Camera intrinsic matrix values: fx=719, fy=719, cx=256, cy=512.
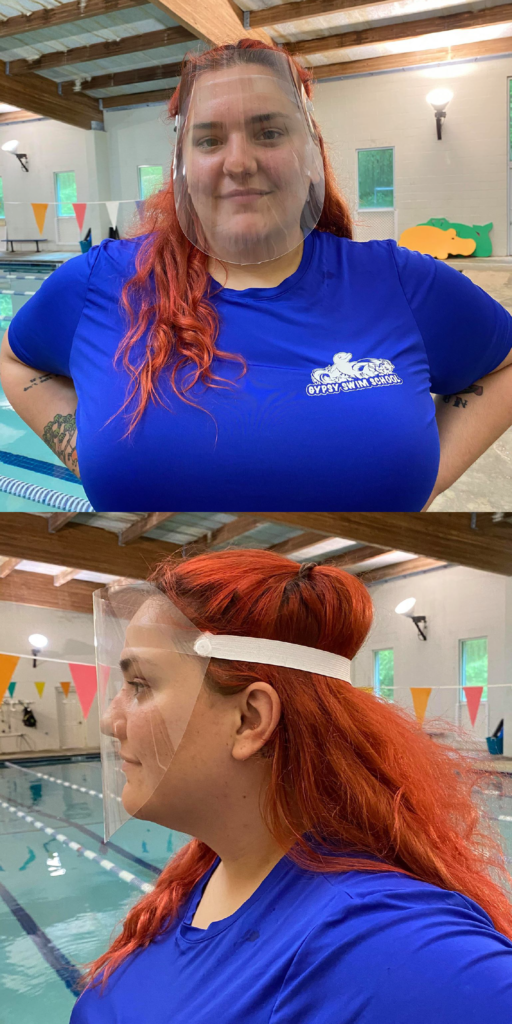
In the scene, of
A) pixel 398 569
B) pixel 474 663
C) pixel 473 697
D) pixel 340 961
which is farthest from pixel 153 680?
pixel 473 697

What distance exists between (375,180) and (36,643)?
0.75 m

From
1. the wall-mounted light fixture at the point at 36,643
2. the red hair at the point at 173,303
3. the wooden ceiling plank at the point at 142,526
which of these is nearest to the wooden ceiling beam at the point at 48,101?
the red hair at the point at 173,303

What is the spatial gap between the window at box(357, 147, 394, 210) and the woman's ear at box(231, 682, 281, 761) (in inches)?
28.0

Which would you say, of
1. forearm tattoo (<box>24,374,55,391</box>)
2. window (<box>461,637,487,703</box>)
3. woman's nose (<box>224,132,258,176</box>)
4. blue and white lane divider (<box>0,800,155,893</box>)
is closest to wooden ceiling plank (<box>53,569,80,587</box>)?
forearm tattoo (<box>24,374,55,391</box>)

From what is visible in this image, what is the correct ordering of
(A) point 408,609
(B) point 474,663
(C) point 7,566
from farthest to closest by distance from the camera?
(B) point 474,663
(A) point 408,609
(C) point 7,566

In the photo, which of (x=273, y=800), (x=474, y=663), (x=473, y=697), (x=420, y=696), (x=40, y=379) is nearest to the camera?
(x=273, y=800)

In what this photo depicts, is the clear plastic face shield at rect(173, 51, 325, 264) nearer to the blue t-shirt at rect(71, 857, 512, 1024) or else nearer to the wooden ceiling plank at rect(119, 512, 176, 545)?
the wooden ceiling plank at rect(119, 512, 176, 545)

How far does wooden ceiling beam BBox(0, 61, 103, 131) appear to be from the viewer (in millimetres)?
978

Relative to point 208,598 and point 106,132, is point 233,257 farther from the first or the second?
point 106,132

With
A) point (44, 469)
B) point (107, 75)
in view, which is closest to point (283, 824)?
point (44, 469)

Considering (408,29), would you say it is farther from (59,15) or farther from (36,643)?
(36,643)

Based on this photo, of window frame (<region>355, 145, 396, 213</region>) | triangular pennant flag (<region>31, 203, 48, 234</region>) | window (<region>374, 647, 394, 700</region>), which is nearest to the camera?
window frame (<region>355, 145, 396, 213</region>)

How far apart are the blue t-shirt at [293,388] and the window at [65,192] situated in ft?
1.58

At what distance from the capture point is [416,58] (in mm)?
921
